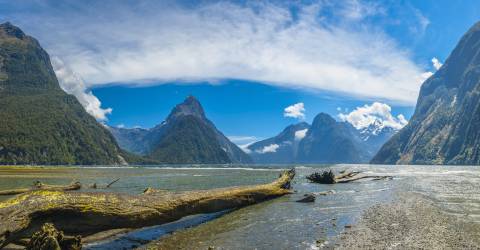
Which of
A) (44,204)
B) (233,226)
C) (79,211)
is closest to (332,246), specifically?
(233,226)

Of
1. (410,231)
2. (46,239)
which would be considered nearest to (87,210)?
(46,239)

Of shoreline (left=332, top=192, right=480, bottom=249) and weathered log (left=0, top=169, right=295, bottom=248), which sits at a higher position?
weathered log (left=0, top=169, right=295, bottom=248)

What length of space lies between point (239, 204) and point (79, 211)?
1455 cm

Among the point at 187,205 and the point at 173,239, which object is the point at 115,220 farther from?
the point at 187,205

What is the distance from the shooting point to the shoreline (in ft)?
49.9

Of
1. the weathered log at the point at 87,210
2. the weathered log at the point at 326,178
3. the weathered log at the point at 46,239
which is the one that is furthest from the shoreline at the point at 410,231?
the weathered log at the point at 326,178

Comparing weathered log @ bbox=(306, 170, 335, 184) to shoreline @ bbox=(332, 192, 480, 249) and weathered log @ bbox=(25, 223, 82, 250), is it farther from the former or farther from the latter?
weathered log @ bbox=(25, 223, 82, 250)

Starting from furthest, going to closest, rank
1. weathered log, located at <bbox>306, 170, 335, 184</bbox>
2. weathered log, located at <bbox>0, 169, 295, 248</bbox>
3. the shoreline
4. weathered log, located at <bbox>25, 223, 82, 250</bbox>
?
weathered log, located at <bbox>306, 170, 335, 184</bbox> < the shoreline < weathered log, located at <bbox>0, 169, 295, 248</bbox> < weathered log, located at <bbox>25, 223, 82, 250</bbox>

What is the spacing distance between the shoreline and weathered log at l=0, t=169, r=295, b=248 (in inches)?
343

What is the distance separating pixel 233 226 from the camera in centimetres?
2073

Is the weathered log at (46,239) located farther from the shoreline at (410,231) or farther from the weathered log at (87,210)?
the shoreline at (410,231)

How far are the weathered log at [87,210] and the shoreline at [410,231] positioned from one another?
871cm

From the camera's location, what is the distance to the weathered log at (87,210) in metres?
12.9

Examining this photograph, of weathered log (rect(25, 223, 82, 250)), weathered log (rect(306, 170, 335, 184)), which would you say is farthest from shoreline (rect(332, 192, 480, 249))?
weathered log (rect(306, 170, 335, 184))
